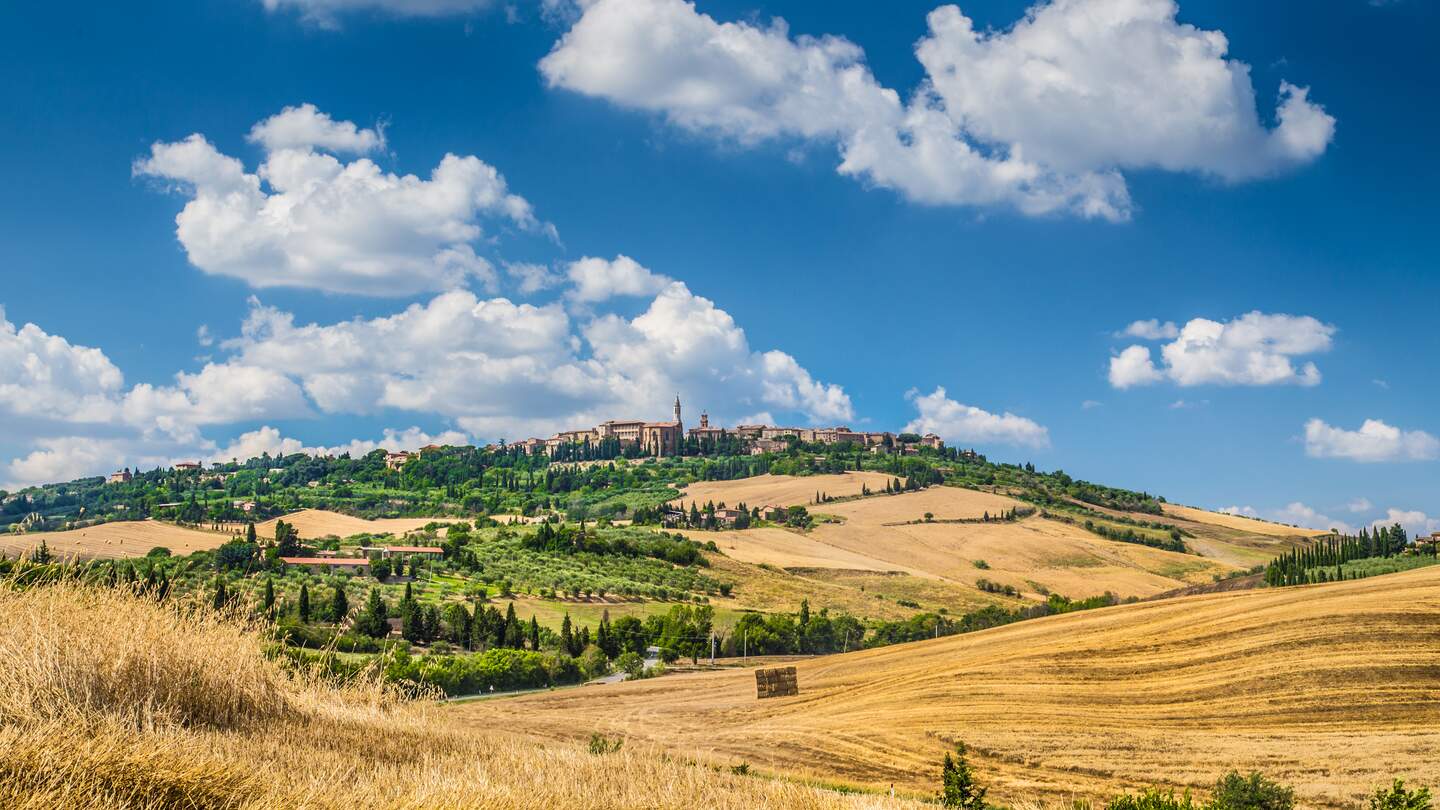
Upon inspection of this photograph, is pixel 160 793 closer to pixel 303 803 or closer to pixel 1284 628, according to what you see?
pixel 303 803

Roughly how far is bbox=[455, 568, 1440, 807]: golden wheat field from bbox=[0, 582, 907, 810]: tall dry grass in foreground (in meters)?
20.3

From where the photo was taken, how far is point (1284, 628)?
1622 inches

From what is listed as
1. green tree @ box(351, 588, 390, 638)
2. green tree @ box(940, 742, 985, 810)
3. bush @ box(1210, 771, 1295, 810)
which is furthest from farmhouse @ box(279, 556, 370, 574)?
bush @ box(1210, 771, 1295, 810)

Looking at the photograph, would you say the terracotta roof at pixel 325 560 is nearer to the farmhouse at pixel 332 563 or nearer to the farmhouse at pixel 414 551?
the farmhouse at pixel 332 563

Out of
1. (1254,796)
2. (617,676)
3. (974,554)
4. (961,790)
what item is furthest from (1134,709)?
(974,554)

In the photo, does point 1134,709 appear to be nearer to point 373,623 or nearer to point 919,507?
point 373,623

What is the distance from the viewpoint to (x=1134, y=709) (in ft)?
128

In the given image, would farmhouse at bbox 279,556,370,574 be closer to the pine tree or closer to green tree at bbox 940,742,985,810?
the pine tree

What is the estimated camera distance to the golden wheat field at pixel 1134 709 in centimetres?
3219

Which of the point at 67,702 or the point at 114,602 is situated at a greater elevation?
the point at 114,602

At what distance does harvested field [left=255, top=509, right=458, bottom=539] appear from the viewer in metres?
160

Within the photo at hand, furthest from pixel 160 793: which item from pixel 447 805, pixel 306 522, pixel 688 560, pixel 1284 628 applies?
pixel 306 522

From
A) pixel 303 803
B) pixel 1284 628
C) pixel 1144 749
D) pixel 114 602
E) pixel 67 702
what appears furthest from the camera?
pixel 1284 628

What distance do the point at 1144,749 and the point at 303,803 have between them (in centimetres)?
3284
